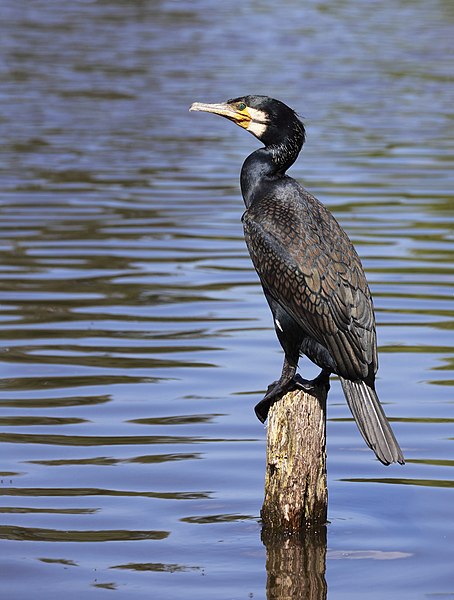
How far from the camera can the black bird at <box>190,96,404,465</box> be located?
5.77 metres

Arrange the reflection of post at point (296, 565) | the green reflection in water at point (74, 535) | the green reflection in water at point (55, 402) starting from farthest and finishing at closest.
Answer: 1. the green reflection in water at point (55, 402)
2. the green reflection in water at point (74, 535)
3. the reflection of post at point (296, 565)

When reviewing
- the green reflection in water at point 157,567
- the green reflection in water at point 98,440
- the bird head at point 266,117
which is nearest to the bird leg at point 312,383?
the green reflection in water at point 157,567

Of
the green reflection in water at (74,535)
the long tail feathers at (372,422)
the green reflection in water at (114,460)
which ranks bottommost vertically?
the green reflection in water at (74,535)

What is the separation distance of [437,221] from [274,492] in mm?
6866

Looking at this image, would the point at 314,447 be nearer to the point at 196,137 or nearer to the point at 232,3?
the point at 196,137

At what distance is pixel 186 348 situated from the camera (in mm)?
8797

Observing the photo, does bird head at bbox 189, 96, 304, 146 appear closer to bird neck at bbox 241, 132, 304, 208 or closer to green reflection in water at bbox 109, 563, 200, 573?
bird neck at bbox 241, 132, 304, 208

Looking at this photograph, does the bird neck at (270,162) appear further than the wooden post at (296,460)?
Yes

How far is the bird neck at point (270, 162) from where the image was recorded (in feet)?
20.4

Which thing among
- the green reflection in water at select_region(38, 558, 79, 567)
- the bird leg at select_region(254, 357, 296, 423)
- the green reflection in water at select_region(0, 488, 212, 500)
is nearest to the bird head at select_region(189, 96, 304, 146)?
the bird leg at select_region(254, 357, 296, 423)

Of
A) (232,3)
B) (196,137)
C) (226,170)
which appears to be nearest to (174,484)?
(226,170)

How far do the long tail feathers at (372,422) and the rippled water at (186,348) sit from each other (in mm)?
452

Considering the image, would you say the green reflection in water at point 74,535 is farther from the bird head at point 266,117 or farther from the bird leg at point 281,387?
the bird head at point 266,117

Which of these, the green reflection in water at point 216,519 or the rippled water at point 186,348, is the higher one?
the rippled water at point 186,348
